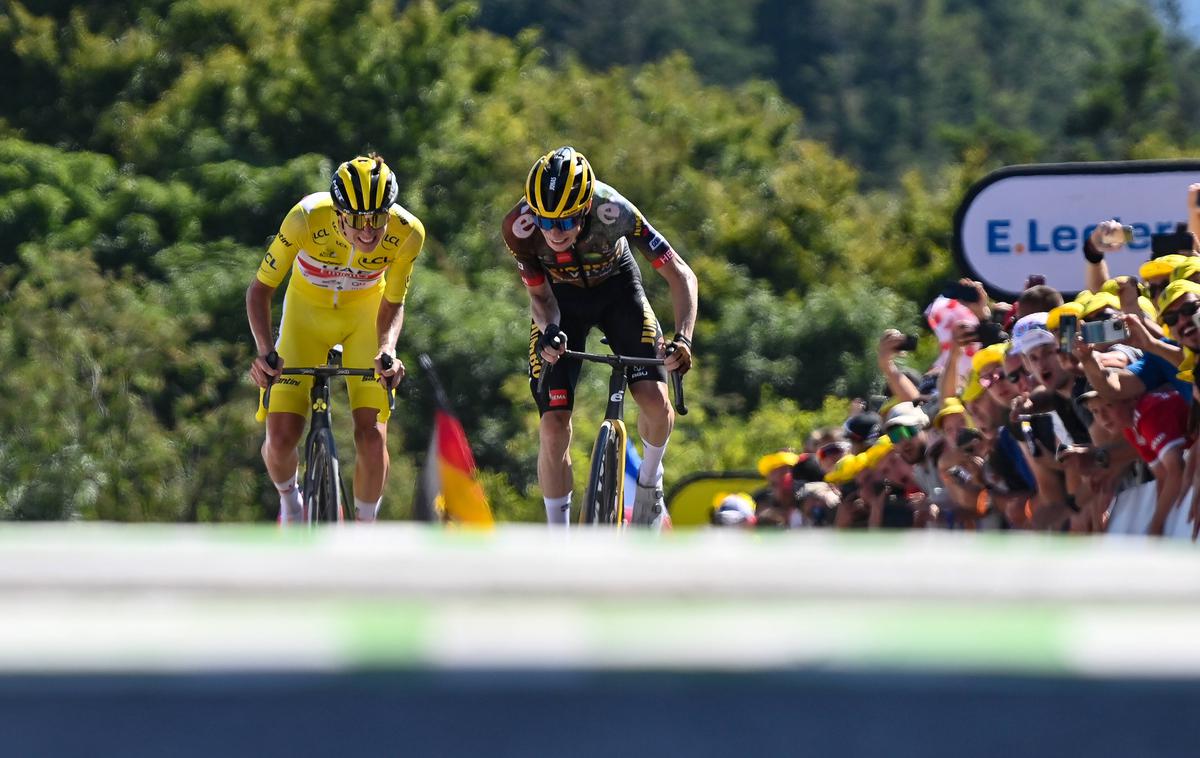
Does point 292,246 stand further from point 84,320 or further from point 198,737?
point 84,320

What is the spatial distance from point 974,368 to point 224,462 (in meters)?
24.7

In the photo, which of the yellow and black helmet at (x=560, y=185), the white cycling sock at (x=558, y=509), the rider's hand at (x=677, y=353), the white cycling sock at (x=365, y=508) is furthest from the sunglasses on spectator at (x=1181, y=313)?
the white cycling sock at (x=365, y=508)

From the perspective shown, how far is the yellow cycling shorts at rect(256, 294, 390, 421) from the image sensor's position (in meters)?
8.75

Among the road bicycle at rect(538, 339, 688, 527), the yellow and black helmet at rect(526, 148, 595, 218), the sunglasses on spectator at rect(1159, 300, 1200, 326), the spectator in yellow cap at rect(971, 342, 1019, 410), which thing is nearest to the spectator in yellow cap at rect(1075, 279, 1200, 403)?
the sunglasses on spectator at rect(1159, 300, 1200, 326)

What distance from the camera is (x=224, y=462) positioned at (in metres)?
32.4

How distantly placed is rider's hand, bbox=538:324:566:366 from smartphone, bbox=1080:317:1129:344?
207 centimetres

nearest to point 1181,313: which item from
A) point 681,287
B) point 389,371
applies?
point 681,287

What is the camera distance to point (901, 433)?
10.1 m

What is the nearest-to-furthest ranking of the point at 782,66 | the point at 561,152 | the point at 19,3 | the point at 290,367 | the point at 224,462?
the point at 561,152, the point at 290,367, the point at 224,462, the point at 19,3, the point at 782,66

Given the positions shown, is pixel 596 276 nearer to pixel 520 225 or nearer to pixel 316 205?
pixel 520 225

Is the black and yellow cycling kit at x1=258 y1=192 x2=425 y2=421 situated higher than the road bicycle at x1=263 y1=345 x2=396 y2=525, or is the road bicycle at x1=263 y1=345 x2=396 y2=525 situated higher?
the black and yellow cycling kit at x1=258 y1=192 x2=425 y2=421

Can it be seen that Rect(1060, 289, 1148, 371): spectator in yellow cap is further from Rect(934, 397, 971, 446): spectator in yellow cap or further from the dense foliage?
the dense foliage

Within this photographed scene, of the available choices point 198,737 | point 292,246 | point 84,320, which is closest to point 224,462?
point 84,320

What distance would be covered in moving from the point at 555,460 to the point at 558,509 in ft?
1.02
